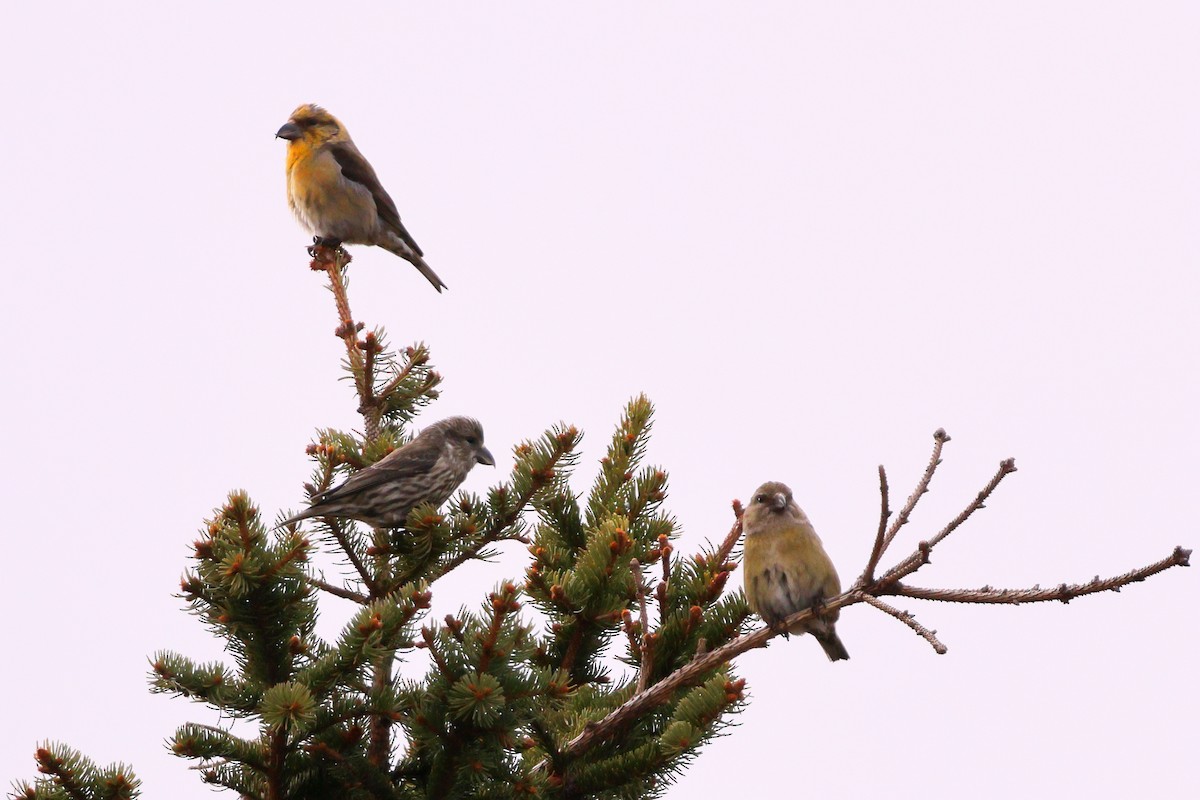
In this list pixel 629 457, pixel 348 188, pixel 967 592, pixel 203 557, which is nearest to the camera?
pixel 967 592

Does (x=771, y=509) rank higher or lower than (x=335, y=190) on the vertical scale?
lower

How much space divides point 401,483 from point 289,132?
6.26m

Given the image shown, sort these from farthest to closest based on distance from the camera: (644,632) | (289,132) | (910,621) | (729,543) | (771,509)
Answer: (289,132) < (771,509) < (729,543) < (644,632) < (910,621)

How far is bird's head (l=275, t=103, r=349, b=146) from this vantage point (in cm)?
1102

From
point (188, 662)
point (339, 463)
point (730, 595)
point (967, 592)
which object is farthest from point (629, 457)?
point (967, 592)

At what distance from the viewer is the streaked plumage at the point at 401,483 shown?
547 cm

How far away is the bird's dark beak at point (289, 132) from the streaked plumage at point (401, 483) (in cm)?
524

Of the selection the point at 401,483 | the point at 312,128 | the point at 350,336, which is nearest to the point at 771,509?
the point at 401,483

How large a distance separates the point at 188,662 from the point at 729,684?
6.05ft

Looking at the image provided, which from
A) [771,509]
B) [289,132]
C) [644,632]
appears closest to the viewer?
[644,632]

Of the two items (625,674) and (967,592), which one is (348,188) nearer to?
(625,674)

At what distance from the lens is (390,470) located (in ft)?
18.6

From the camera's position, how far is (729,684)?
4090 mm

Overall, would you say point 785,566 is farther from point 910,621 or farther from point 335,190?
point 335,190
